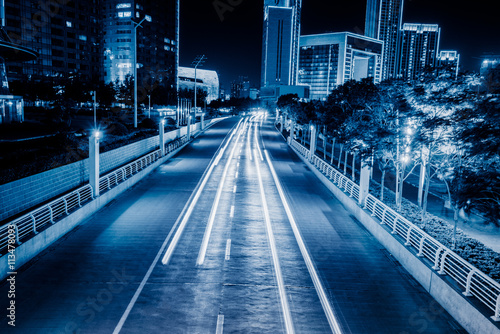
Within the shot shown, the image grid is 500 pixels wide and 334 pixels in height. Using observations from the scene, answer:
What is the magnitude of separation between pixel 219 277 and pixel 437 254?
5.64 meters

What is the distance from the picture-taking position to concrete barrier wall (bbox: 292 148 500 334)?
297 inches

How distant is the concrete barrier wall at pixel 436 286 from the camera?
7543mm

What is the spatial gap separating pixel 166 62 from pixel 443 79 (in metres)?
145

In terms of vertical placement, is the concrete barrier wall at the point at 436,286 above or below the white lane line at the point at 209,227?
above

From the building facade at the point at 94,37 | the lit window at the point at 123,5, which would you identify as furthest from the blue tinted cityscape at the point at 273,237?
the lit window at the point at 123,5

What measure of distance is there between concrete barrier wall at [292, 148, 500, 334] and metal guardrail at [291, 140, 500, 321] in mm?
193

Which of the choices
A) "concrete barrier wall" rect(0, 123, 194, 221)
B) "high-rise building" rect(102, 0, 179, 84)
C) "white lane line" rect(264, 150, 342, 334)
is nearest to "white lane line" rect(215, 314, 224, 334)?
"white lane line" rect(264, 150, 342, 334)

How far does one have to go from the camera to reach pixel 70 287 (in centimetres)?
942

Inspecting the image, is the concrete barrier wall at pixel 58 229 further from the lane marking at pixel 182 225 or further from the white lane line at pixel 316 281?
the white lane line at pixel 316 281

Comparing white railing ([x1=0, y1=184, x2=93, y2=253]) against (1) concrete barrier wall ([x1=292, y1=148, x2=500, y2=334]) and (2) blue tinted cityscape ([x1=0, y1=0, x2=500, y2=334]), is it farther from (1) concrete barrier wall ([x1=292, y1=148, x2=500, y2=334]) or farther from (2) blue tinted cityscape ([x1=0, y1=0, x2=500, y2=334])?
(1) concrete barrier wall ([x1=292, y1=148, x2=500, y2=334])

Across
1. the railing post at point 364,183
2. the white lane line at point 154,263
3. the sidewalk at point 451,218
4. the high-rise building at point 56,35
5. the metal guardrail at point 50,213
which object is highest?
the high-rise building at point 56,35

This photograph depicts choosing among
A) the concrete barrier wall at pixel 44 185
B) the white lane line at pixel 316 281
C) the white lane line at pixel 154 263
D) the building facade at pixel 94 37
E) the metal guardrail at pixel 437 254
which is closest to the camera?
the metal guardrail at pixel 437 254

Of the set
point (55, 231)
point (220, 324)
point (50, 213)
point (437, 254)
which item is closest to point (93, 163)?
point (50, 213)
